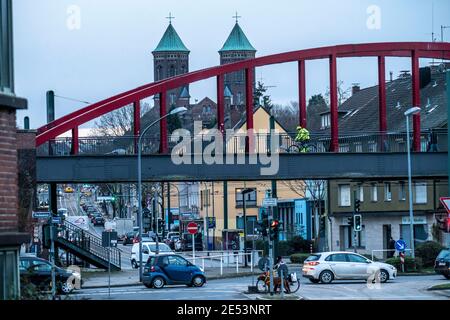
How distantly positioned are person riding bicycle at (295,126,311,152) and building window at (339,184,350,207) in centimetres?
3469

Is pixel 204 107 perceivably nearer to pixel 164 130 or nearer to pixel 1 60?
pixel 164 130

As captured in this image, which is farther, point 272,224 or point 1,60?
point 272,224

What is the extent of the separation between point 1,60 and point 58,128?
27.2 m

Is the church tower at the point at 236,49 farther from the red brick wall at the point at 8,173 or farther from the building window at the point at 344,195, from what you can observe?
the red brick wall at the point at 8,173

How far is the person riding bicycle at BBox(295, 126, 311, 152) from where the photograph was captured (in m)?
40.3

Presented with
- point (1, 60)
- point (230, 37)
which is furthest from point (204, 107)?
point (1, 60)

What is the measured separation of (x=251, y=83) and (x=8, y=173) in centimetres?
3314

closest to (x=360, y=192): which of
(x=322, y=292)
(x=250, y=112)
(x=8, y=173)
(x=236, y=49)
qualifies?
(x=250, y=112)

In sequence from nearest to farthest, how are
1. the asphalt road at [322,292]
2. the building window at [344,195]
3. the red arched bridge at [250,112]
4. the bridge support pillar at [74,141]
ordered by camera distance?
the asphalt road at [322,292]
the bridge support pillar at [74,141]
the red arched bridge at [250,112]
the building window at [344,195]

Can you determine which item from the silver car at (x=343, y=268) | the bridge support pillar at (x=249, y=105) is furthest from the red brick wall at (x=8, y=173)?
the silver car at (x=343, y=268)

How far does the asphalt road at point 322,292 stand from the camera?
33500mm

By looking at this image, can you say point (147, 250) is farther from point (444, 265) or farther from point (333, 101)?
point (444, 265)

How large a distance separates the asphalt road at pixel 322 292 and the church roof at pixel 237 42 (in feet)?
450
